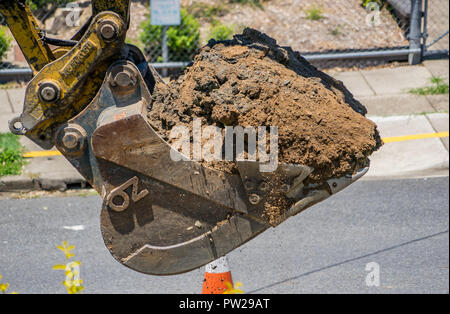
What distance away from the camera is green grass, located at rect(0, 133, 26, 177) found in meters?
7.28

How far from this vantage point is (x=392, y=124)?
322 inches

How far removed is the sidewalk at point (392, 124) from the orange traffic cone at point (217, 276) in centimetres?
342

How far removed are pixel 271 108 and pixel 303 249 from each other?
3158mm

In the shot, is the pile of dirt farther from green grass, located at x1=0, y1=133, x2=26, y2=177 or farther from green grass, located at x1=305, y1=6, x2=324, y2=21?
green grass, located at x1=305, y1=6, x2=324, y2=21

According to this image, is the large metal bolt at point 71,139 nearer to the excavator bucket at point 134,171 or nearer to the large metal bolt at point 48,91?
the excavator bucket at point 134,171

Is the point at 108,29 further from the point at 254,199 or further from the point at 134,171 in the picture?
the point at 254,199

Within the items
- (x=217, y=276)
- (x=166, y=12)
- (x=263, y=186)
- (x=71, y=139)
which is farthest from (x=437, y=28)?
(x=71, y=139)

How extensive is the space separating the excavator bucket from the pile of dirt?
8cm

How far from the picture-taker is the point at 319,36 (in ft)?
33.7

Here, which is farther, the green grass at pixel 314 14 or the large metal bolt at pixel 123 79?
the green grass at pixel 314 14

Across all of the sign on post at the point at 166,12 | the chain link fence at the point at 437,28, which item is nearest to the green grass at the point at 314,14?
the chain link fence at the point at 437,28

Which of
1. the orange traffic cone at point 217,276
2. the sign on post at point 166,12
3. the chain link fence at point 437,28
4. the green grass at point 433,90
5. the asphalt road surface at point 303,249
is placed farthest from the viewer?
the chain link fence at point 437,28

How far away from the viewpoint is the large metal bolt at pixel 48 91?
9.71 ft

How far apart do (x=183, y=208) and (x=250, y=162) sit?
14.7 inches
